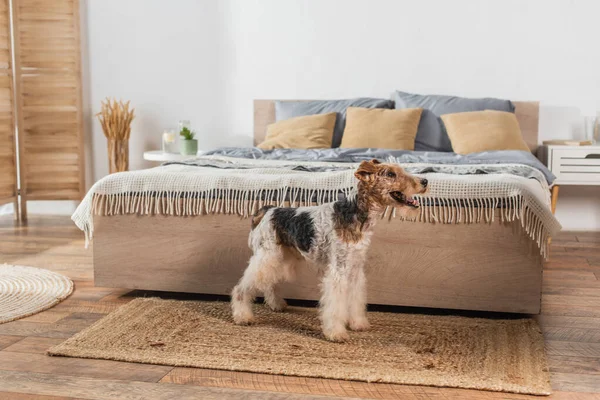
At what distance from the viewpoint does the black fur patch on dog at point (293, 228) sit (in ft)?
7.96

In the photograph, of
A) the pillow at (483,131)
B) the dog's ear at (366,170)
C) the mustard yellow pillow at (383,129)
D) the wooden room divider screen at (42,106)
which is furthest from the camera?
the wooden room divider screen at (42,106)

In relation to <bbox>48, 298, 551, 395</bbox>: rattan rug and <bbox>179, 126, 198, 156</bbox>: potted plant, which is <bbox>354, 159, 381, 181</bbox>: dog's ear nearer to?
<bbox>48, 298, 551, 395</bbox>: rattan rug

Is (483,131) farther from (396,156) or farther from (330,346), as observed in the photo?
(330,346)

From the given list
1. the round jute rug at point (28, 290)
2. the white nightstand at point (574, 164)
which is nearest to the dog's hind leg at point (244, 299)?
the round jute rug at point (28, 290)

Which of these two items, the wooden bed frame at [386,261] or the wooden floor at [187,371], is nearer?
the wooden floor at [187,371]

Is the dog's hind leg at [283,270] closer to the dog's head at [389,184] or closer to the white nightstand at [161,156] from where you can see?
the dog's head at [389,184]

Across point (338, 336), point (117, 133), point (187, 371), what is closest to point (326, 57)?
point (117, 133)

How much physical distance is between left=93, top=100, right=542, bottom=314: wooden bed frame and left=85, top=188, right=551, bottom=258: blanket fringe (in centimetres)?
3

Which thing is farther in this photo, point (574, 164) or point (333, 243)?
point (574, 164)

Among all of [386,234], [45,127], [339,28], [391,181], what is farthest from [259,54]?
[391,181]

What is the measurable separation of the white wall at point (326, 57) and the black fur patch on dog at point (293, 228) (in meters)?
2.52

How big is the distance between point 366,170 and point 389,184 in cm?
9

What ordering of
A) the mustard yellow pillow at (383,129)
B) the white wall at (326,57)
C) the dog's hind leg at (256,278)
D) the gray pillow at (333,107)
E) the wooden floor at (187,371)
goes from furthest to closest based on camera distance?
the white wall at (326,57) < the gray pillow at (333,107) < the mustard yellow pillow at (383,129) < the dog's hind leg at (256,278) < the wooden floor at (187,371)

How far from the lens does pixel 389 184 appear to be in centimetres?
228
